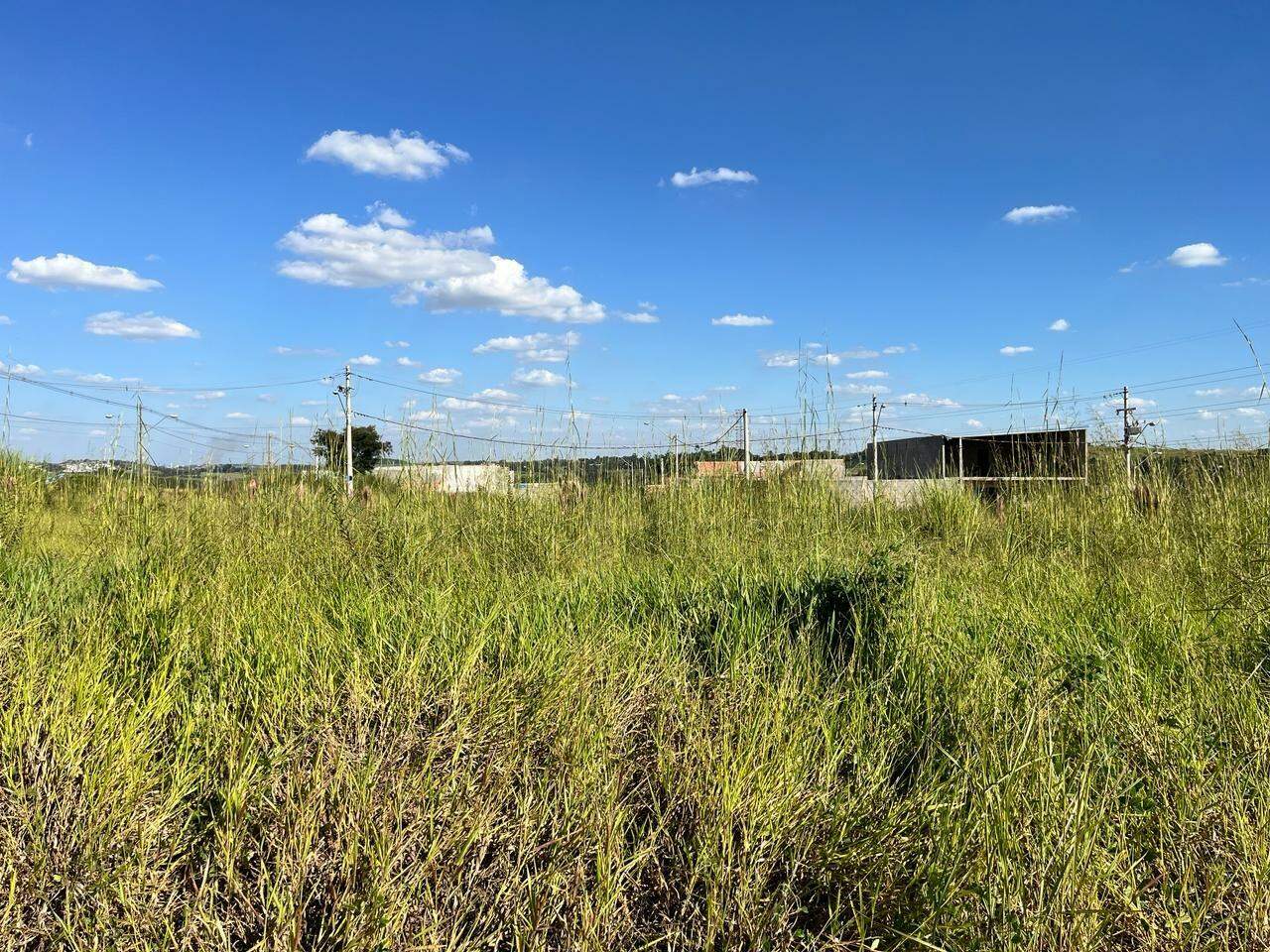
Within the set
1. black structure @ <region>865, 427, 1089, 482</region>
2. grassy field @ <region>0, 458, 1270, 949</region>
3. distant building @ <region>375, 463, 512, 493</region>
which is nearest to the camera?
grassy field @ <region>0, 458, 1270, 949</region>

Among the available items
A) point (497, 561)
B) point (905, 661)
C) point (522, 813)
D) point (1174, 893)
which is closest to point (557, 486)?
point (497, 561)

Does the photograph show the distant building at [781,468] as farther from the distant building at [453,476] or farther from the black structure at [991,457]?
the distant building at [453,476]

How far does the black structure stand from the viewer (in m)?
7.55

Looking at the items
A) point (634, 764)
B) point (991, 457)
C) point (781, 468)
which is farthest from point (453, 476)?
point (991, 457)

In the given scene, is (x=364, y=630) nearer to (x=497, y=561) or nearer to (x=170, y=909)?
(x=170, y=909)

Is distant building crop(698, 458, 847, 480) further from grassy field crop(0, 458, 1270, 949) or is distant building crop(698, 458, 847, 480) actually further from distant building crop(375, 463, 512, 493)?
grassy field crop(0, 458, 1270, 949)

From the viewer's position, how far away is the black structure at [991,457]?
755 centimetres

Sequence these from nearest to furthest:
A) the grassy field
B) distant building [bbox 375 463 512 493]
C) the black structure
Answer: the grassy field, distant building [bbox 375 463 512 493], the black structure

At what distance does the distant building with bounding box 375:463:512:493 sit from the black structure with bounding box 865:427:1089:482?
3.47 metres

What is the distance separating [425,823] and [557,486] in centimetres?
454

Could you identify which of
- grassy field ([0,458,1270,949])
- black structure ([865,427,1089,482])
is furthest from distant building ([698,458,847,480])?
grassy field ([0,458,1270,949])

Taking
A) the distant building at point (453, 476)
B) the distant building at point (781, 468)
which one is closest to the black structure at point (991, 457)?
the distant building at point (781, 468)

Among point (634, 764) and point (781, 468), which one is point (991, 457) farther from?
point (634, 764)

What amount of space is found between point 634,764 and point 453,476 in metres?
4.87
